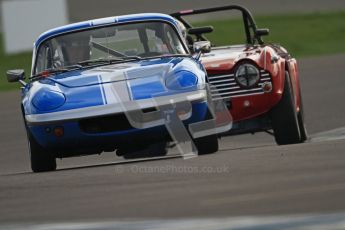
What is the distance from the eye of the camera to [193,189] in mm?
6234

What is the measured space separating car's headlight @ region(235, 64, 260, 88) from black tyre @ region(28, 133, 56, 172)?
1956 mm

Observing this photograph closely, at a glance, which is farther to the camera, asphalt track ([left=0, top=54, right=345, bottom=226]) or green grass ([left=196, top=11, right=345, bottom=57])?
green grass ([left=196, top=11, right=345, bottom=57])

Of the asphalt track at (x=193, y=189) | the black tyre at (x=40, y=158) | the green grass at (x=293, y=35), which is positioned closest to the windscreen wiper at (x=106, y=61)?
the black tyre at (x=40, y=158)

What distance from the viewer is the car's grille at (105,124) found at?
27.0ft

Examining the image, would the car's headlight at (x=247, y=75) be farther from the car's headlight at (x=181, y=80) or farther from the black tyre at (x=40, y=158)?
the black tyre at (x=40, y=158)

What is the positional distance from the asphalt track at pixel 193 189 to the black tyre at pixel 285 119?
1359mm

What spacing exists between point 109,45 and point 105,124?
1.30 meters

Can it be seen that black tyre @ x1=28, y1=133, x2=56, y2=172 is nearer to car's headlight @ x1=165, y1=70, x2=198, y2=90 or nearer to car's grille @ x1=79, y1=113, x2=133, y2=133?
car's grille @ x1=79, y1=113, x2=133, y2=133

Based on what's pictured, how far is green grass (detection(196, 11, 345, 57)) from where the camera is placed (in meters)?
22.9

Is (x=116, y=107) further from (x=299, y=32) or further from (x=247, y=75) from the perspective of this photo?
(x=299, y=32)

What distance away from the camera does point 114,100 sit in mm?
8195

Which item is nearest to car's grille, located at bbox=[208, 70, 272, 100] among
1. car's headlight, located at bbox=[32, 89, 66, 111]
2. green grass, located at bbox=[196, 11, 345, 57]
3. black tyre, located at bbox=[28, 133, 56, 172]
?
black tyre, located at bbox=[28, 133, 56, 172]

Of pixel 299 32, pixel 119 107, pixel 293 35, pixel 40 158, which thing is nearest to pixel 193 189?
pixel 119 107

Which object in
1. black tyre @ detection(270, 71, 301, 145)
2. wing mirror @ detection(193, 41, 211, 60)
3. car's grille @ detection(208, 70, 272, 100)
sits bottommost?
black tyre @ detection(270, 71, 301, 145)
